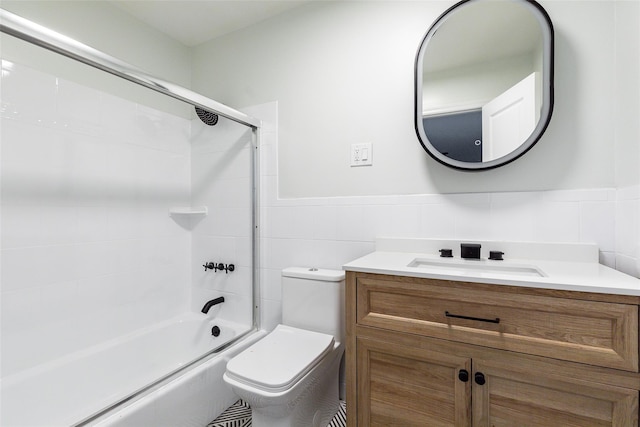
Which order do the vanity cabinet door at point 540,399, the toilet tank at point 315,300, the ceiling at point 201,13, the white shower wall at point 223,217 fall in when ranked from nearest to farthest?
the vanity cabinet door at point 540,399 → the toilet tank at point 315,300 → the ceiling at point 201,13 → the white shower wall at point 223,217

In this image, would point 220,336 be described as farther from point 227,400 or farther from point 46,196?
point 46,196

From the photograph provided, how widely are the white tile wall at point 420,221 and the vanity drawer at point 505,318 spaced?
38 centimetres

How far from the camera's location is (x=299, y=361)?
1.24 meters

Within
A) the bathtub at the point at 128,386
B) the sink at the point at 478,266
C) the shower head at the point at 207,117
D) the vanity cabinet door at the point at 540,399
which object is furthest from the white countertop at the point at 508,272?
the shower head at the point at 207,117

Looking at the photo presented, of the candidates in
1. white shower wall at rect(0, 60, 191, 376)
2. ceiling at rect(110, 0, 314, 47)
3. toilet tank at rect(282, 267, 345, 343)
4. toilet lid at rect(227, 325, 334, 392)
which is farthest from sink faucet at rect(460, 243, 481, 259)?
white shower wall at rect(0, 60, 191, 376)

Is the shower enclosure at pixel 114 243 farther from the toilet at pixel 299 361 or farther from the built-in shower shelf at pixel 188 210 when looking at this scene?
the toilet at pixel 299 361

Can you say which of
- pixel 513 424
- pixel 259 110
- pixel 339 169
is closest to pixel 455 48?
pixel 339 169

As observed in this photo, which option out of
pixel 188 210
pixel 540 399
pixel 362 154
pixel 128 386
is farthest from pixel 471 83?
pixel 128 386

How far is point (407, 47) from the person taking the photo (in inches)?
59.2

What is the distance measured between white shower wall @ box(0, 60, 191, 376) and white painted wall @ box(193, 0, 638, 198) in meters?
0.74

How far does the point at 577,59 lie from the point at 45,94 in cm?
245

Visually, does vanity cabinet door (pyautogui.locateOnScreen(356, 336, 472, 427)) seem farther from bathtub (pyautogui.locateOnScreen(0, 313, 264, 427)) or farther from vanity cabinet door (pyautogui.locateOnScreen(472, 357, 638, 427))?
bathtub (pyautogui.locateOnScreen(0, 313, 264, 427))

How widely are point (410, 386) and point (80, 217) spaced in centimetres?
182

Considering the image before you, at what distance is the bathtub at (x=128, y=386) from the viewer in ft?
3.91
